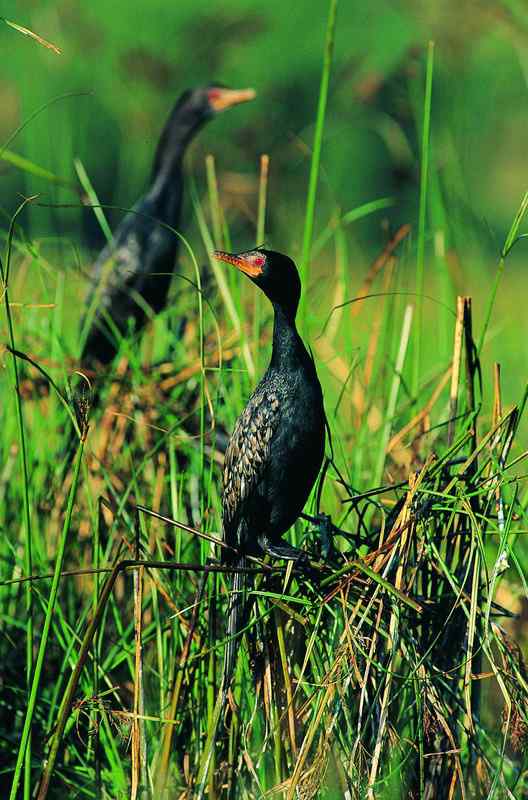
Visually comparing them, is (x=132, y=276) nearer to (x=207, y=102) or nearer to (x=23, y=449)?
(x=207, y=102)

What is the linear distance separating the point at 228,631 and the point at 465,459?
1.23 ft

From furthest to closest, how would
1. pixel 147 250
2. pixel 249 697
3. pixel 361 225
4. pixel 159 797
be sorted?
pixel 361 225, pixel 147 250, pixel 249 697, pixel 159 797

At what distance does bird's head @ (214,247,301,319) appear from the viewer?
4.42 ft

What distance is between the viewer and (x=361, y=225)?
742cm

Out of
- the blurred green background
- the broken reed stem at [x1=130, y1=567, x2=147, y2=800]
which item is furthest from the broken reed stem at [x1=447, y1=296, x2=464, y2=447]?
the blurred green background

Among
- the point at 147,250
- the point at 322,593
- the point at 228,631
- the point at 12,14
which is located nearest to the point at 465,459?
the point at 322,593

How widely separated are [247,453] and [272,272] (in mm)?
269

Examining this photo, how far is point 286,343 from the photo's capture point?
4.62 feet

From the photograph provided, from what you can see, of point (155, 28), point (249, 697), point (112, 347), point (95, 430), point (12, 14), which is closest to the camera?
point (249, 697)

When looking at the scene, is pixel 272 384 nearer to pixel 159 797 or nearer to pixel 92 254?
pixel 159 797

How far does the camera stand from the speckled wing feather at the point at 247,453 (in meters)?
1.44

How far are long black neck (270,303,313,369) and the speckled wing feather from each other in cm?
5

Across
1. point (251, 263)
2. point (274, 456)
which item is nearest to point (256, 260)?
point (251, 263)

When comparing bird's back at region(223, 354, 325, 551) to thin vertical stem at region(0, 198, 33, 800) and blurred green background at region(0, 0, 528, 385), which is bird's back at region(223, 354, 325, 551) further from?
blurred green background at region(0, 0, 528, 385)
